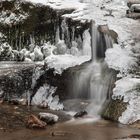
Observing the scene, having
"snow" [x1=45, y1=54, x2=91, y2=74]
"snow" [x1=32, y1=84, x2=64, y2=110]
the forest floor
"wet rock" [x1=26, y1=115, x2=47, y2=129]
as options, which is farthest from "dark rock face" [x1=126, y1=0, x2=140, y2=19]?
"wet rock" [x1=26, y1=115, x2=47, y2=129]

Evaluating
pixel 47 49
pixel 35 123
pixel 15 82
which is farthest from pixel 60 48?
pixel 35 123

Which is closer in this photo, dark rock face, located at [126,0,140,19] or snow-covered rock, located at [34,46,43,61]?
snow-covered rock, located at [34,46,43,61]

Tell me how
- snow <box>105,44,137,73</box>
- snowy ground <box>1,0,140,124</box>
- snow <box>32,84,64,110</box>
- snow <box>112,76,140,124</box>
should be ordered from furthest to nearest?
snow <box>105,44,137,73</box> → snow <box>32,84,64,110</box> → snowy ground <box>1,0,140,124</box> → snow <box>112,76,140,124</box>

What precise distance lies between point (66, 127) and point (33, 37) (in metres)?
7.48

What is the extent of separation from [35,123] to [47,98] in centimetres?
322

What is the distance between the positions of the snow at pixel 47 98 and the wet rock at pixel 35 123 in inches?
96.6

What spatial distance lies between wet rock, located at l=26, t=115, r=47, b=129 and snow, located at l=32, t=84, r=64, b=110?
8.05 ft

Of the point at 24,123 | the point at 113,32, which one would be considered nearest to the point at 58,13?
the point at 113,32

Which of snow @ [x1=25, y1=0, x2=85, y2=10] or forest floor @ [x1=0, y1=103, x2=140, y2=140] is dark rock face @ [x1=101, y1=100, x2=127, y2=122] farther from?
snow @ [x1=25, y1=0, x2=85, y2=10]

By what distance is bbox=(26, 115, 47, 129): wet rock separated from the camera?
44.4ft

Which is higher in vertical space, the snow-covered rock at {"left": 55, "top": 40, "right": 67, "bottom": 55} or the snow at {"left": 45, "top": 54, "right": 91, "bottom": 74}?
the snow-covered rock at {"left": 55, "top": 40, "right": 67, "bottom": 55}

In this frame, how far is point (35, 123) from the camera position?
1362cm

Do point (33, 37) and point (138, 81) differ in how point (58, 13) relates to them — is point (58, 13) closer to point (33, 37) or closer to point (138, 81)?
point (33, 37)

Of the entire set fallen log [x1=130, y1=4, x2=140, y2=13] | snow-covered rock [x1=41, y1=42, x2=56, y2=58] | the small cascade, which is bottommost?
the small cascade
